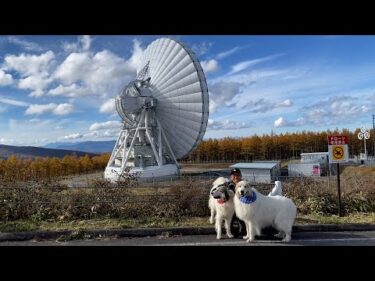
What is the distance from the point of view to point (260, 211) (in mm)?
5332

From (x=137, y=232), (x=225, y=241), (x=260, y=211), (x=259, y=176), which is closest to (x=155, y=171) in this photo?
(x=259, y=176)

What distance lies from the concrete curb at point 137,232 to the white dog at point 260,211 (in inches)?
39.1

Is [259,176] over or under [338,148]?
under

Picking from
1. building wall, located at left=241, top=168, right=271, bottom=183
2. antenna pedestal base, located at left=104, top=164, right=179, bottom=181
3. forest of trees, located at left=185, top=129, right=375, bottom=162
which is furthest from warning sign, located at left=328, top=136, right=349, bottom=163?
forest of trees, located at left=185, top=129, right=375, bottom=162

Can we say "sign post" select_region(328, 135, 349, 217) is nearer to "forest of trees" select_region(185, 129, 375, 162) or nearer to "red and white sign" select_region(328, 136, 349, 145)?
"red and white sign" select_region(328, 136, 349, 145)

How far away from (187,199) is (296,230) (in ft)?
7.46

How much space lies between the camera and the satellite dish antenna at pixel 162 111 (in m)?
25.3

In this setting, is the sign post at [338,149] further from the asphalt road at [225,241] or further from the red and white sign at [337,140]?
the asphalt road at [225,241]

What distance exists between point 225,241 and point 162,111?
23156 mm

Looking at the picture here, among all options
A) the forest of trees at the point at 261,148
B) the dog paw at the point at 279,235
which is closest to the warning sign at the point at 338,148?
the dog paw at the point at 279,235

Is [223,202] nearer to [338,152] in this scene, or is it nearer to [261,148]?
[338,152]

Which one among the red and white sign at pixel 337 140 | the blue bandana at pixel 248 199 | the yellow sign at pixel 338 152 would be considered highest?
the red and white sign at pixel 337 140
